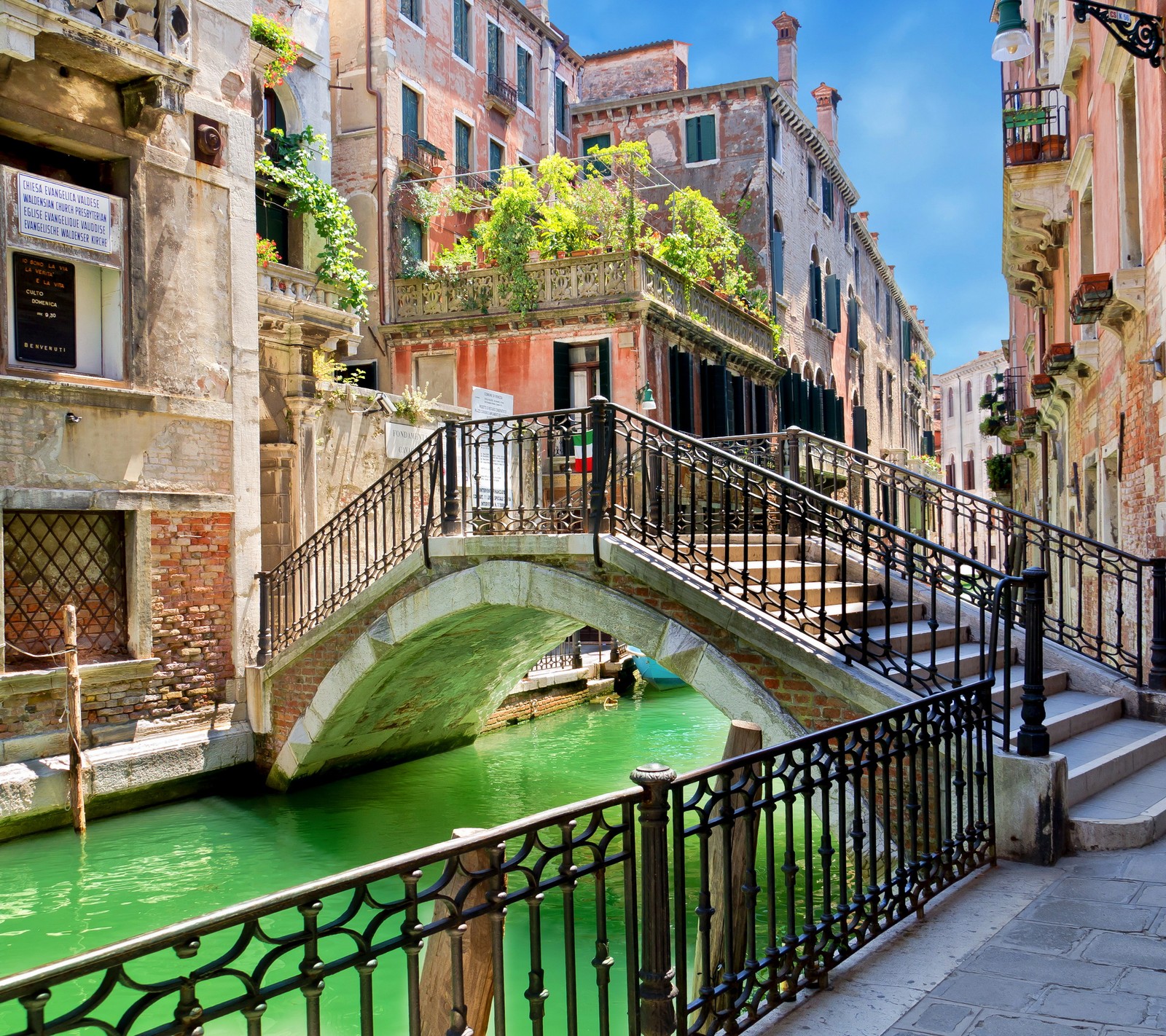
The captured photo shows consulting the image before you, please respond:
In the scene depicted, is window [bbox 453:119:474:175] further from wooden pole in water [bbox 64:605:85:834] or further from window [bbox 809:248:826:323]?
wooden pole in water [bbox 64:605:85:834]

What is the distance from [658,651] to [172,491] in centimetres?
528

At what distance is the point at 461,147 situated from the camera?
21203 millimetres

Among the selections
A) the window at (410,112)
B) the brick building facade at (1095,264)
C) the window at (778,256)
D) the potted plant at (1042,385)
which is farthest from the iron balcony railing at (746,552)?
the window at (778,256)

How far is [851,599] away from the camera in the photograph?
8219 millimetres

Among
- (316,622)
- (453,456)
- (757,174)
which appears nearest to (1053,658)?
(453,456)

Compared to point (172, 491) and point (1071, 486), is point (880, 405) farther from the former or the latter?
point (172, 491)

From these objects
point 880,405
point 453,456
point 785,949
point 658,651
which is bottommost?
point 785,949

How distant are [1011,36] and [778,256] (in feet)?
62.5

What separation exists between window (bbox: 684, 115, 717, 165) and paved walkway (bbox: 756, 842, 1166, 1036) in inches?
902

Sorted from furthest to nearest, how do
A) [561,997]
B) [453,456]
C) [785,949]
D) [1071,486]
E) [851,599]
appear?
[1071,486]
[453,456]
[851,599]
[561,997]
[785,949]

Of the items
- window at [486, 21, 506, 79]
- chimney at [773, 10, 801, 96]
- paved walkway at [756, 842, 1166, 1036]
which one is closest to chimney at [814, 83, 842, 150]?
chimney at [773, 10, 801, 96]

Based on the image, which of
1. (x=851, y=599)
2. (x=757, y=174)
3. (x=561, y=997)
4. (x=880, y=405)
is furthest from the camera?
(x=880, y=405)

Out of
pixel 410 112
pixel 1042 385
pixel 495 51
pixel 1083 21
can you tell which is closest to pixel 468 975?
pixel 1083 21

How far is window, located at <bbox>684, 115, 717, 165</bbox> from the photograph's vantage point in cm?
2539
